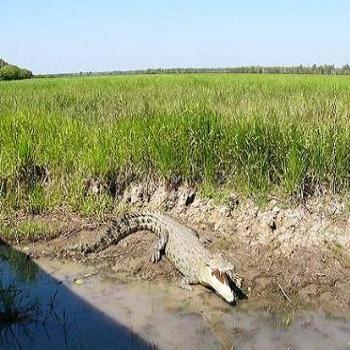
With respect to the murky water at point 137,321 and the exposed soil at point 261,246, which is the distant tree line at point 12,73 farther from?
the murky water at point 137,321

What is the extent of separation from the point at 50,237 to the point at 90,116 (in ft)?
13.0

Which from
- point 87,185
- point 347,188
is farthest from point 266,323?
point 87,185

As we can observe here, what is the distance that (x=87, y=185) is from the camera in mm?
7035

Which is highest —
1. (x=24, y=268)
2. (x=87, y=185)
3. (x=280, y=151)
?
(x=280, y=151)

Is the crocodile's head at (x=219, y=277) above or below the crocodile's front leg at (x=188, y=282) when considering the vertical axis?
above

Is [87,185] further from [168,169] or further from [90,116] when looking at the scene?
[90,116]

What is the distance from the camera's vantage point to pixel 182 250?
5.45 meters

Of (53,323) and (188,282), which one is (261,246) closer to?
(188,282)

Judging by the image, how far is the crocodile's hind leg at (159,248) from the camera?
5.70 meters

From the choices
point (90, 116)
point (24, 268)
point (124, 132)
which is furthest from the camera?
point (90, 116)

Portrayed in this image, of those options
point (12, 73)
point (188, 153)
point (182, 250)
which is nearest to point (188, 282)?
point (182, 250)

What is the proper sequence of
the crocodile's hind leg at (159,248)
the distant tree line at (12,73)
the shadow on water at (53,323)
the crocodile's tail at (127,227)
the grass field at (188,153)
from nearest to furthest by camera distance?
1. the shadow on water at (53,323)
2. the crocodile's hind leg at (159,248)
3. the crocodile's tail at (127,227)
4. the grass field at (188,153)
5. the distant tree line at (12,73)

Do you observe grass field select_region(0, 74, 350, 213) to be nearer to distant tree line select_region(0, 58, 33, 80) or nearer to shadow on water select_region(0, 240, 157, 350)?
shadow on water select_region(0, 240, 157, 350)

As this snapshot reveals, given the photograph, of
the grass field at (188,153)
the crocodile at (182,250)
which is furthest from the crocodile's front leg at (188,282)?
the grass field at (188,153)
